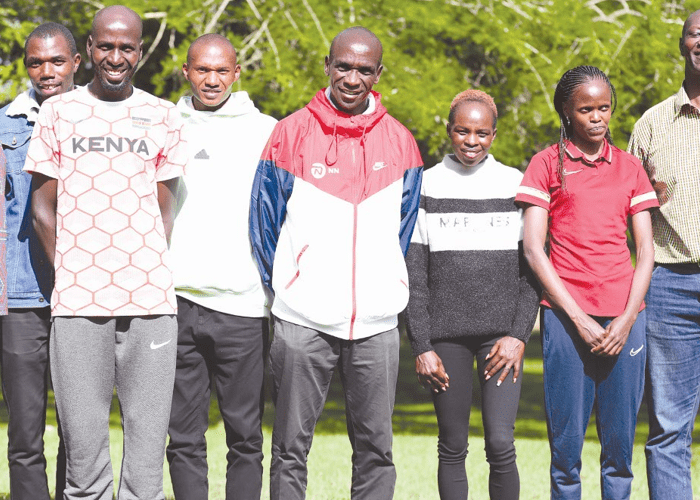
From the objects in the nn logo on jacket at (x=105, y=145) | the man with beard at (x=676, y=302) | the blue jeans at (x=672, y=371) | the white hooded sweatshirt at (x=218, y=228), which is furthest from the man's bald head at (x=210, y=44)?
the blue jeans at (x=672, y=371)

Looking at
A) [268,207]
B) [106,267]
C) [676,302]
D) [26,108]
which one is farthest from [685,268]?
[26,108]

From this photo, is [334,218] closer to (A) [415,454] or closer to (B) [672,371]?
(B) [672,371]

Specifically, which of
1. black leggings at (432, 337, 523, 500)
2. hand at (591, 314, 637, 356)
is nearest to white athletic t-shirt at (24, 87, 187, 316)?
black leggings at (432, 337, 523, 500)

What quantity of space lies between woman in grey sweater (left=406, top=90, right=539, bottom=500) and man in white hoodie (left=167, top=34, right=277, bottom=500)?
752 mm

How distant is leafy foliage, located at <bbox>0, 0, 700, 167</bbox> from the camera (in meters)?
7.99

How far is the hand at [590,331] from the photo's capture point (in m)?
4.34

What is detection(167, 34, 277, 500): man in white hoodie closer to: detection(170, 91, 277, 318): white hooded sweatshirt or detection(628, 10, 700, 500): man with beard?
detection(170, 91, 277, 318): white hooded sweatshirt

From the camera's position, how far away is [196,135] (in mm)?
4613

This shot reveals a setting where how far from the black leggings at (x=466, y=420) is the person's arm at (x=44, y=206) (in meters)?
1.76

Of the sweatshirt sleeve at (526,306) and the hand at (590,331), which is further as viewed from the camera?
the sweatshirt sleeve at (526,306)

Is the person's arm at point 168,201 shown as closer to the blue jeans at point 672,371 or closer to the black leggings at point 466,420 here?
the black leggings at point 466,420

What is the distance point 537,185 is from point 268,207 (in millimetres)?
1173

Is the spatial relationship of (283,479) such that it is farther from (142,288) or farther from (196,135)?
(196,135)

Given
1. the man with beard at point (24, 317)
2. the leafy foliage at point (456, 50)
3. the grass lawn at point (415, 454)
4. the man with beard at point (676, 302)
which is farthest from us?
the leafy foliage at point (456, 50)
